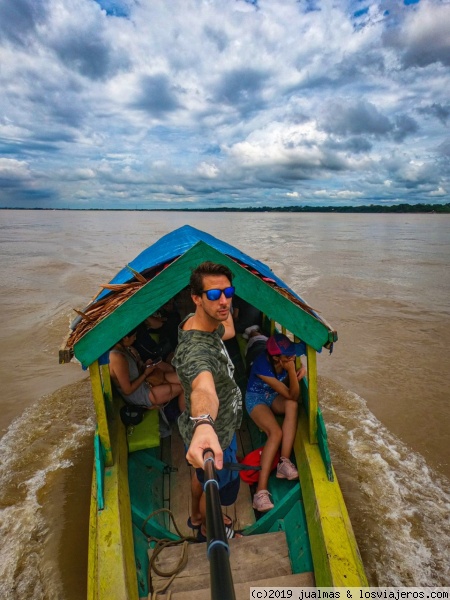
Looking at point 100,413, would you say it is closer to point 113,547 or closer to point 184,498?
point 113,547

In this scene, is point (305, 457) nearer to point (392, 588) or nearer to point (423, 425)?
point (392, 588)

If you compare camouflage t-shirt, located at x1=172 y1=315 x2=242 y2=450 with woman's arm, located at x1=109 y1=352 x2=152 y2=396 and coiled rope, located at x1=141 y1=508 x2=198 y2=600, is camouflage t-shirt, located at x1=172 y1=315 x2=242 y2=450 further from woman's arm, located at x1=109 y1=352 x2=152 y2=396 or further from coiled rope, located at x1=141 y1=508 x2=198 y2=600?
woman's arm, located at x1=109 y1=352 x2=152 y2=396

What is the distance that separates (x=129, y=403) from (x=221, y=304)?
2.56 meters

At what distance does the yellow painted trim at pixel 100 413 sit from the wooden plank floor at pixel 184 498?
0.83m

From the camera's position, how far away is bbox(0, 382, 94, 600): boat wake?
3588 mm

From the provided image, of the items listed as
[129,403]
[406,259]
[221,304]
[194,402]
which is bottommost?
[406,259]

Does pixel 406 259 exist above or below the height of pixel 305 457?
below

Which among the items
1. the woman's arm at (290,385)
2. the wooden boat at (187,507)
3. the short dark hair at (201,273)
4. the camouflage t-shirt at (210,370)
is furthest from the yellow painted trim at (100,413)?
the woman's arm at (290,385)

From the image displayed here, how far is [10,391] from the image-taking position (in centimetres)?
725

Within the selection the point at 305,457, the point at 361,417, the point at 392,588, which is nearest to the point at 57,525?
the point at 305,457

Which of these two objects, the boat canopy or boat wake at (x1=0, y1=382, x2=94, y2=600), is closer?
the boat canopy

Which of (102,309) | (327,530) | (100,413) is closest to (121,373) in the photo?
(100,413)

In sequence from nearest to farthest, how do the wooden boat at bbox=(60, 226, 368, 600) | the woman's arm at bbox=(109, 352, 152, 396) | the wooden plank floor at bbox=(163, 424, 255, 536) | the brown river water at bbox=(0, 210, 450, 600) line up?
the wooden boat at bbox=(60, 226, 368, 600), the wooden plank floor at bbox=(163, 424, 255, 536), the brown river water at bbox=(0, 210, 450, 600), the woman's arm at bbox=(109, 352, 152, 396)

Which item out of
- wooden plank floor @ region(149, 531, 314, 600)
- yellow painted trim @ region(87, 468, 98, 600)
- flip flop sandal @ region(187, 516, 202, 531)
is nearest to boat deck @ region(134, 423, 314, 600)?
wooden plank floor @ region(149, 531, 314, 600)
